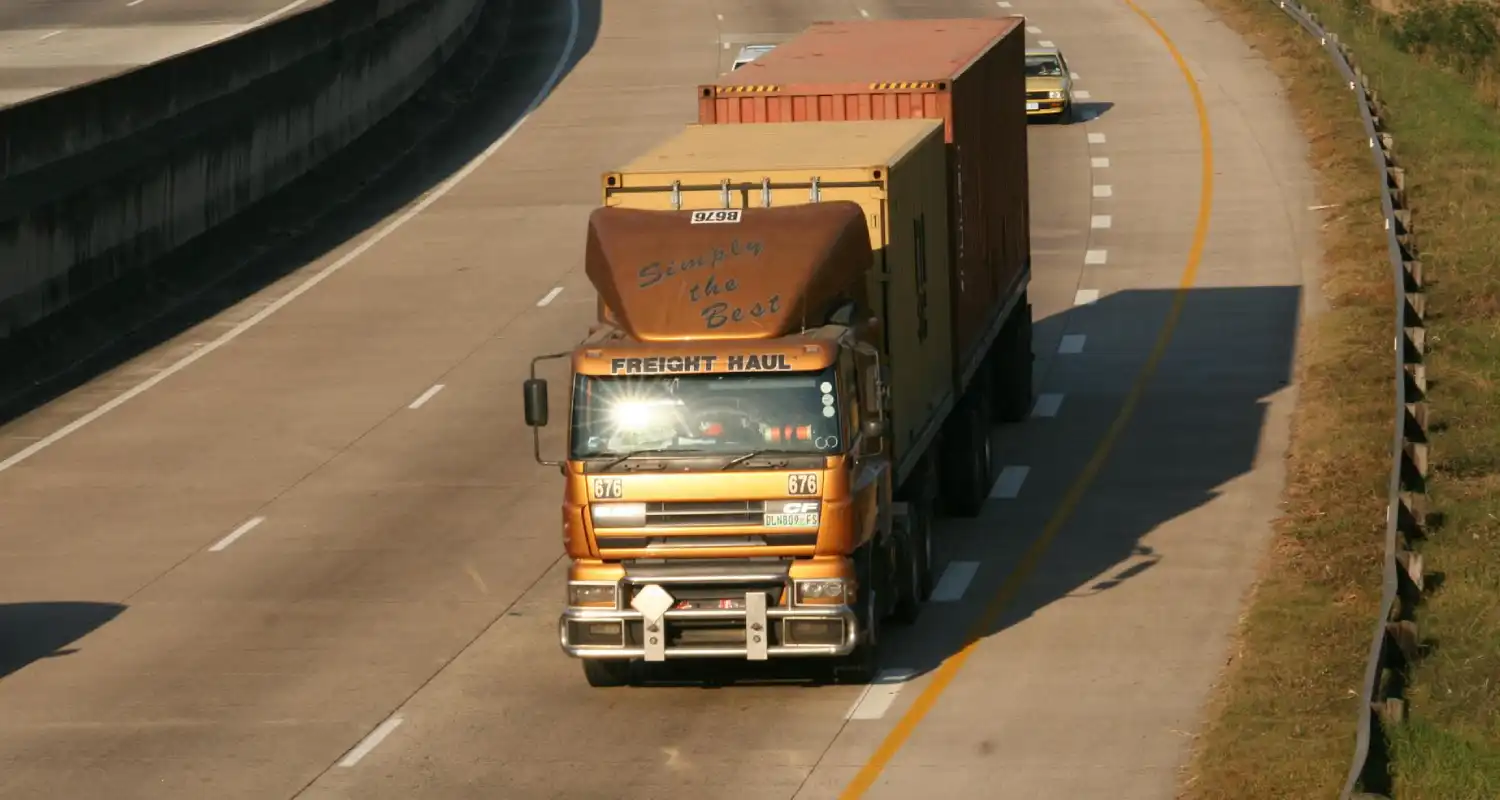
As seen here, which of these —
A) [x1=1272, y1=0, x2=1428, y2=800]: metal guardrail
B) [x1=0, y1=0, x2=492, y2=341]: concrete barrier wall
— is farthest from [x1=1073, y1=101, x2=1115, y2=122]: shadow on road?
[x1=0, y1=0, x2=492, y2=341]: concrete barrier wall

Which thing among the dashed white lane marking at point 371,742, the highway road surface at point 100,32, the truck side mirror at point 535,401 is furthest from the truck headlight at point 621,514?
the highway road surface at point 100,32

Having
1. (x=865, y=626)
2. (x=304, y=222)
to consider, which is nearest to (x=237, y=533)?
(x=865, y=626)

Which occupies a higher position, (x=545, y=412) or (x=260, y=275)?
(x=545, y=412)

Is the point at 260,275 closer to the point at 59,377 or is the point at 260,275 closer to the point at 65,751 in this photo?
the point at 59,377

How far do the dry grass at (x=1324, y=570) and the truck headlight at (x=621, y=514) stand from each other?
4.14 m

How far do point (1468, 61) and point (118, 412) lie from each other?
40127mm

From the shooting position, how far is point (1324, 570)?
2139cm

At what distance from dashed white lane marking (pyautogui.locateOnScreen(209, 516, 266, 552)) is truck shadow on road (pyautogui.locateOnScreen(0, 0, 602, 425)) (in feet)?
21.0

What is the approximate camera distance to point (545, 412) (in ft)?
61.3

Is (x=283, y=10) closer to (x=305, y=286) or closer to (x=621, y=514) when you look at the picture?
(x=305, y=286)

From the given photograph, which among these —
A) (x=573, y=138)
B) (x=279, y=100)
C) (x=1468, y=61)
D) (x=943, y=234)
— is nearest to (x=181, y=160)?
(x=279, y=100)

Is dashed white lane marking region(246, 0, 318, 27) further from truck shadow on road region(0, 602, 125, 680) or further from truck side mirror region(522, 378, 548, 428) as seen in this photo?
truck side mirror region(522, 378, 548, 428)

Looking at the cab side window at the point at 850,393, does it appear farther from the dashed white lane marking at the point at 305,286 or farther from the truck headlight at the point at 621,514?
the dashed white lane marking at the point at 305,286

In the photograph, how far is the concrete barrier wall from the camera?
104 feet
